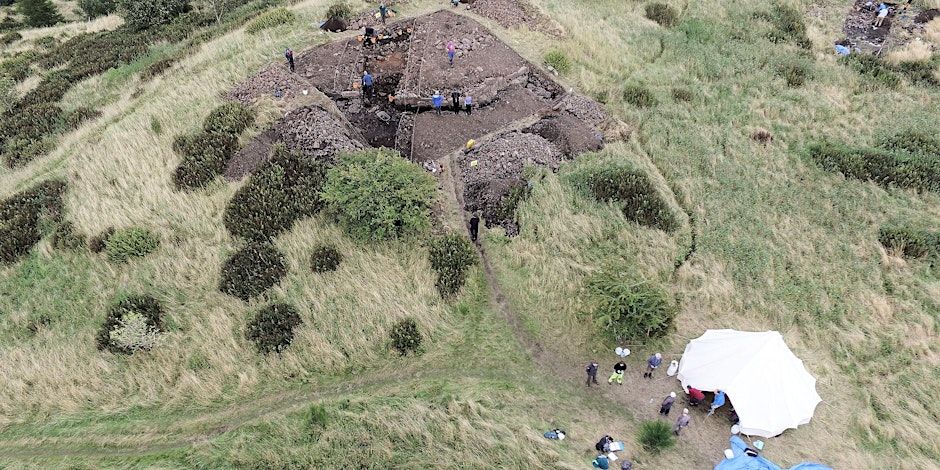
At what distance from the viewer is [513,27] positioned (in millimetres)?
37000

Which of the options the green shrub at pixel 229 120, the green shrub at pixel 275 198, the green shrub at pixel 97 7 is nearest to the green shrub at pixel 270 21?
the green shrub at pixel 229 120

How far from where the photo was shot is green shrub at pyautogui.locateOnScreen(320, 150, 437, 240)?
22.8 metres

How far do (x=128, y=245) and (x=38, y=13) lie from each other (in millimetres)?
58399

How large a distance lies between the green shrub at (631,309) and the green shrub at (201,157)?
1907 centimetres

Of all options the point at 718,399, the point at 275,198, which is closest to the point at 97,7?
the point at 275,198

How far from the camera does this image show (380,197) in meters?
22.9

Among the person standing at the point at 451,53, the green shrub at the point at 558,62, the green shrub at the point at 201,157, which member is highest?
the person standing at the point at 451,53

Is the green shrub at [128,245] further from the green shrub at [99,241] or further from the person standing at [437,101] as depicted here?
the person standing at [437,101]

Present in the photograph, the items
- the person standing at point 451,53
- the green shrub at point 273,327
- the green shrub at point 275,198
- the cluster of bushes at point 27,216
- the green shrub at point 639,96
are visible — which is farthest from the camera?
the person standing at point 451,53

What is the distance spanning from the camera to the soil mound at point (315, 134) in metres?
26.7

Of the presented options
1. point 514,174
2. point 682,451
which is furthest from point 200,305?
point 682,451

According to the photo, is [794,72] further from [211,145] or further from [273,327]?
[211,145]

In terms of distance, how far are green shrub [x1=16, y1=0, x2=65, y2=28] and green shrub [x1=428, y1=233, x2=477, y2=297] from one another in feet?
219

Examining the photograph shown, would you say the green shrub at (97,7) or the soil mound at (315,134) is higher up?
the green shrub at (97,7)
